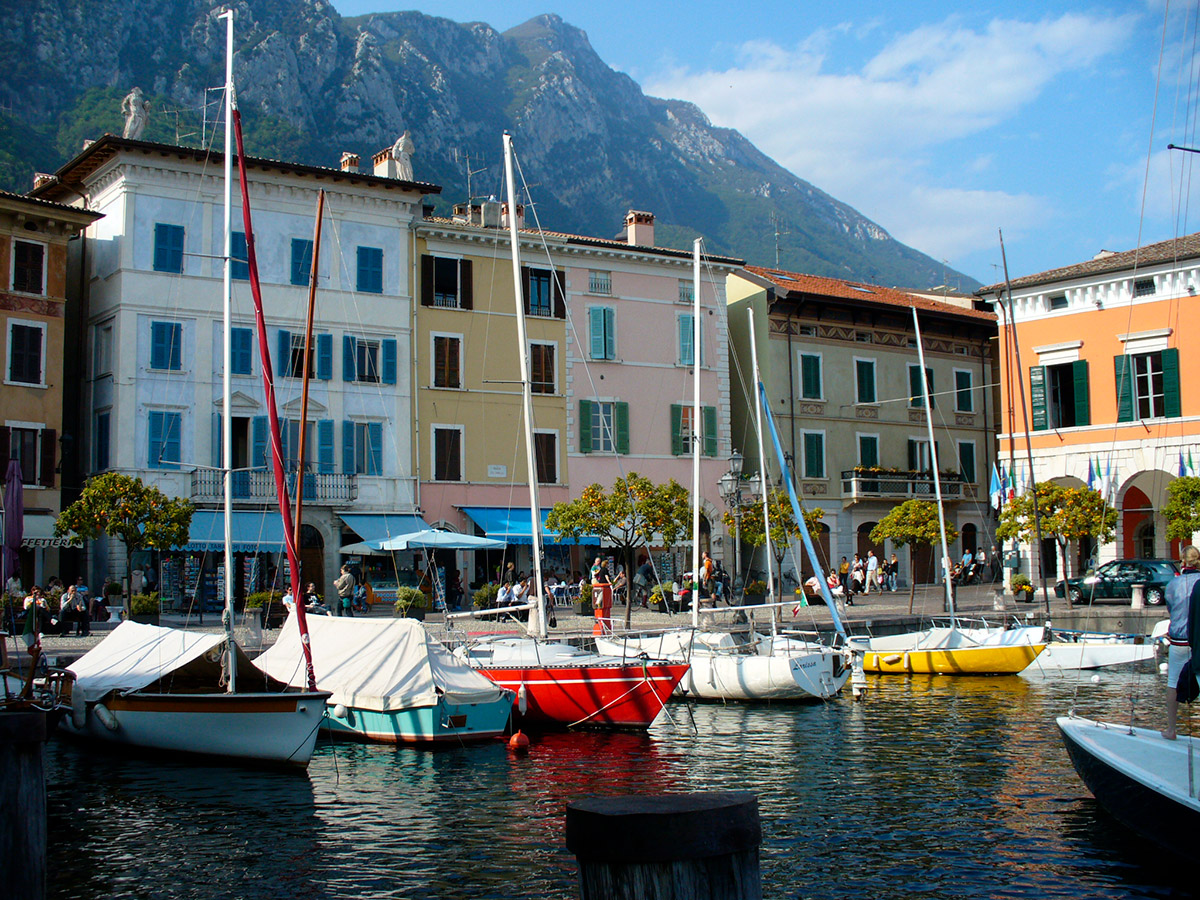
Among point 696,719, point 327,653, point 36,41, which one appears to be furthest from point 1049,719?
point 36,41

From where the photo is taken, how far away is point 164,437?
35.6m

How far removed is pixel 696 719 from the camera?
71.5 ft

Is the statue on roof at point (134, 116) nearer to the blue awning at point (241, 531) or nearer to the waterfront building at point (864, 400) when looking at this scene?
the blue awning at point (241, 531)

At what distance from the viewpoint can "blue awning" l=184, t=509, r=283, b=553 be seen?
3447 centimetres

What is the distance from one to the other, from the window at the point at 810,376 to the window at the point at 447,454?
14.5 m

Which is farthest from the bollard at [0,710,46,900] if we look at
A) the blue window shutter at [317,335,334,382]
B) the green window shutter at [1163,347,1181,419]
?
the green window shutter at [1163,347,1181,419]

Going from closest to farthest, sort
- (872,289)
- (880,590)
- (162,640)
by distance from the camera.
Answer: (162,640), (880,590), (872,289)

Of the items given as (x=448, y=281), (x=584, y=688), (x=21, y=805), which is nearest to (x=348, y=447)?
(x=448, y=281)

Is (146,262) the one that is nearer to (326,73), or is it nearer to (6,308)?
(6,308)

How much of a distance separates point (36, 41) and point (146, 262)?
64.2 meters

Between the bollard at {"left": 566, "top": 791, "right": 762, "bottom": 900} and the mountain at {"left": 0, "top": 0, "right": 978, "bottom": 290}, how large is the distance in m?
36.4

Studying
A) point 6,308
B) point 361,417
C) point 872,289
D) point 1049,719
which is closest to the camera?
point 1049,719

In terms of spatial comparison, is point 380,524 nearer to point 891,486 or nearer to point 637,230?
point 637,230

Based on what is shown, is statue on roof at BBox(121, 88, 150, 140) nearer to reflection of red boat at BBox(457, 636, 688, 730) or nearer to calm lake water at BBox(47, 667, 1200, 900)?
calm lake water at BBox(47, 667, 1200, 900)
